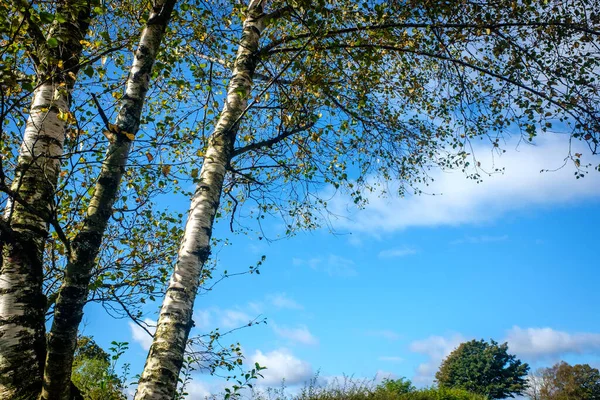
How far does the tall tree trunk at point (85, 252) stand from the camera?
14.1ft

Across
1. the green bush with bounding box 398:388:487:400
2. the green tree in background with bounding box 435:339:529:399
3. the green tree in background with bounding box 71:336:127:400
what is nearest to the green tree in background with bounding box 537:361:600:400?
the green tree in background with bounding box 435:339:529:399

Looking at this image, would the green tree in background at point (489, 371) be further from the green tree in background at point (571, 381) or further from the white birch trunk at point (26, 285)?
the white birch trunk at point (26, 285)

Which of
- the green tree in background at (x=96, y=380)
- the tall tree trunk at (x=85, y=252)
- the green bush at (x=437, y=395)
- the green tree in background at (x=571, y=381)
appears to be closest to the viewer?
the tall tree trunk at (x=85, y=252)

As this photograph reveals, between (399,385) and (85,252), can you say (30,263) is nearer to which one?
(85,252)

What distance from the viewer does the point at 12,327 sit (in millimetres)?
4414

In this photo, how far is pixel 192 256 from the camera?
493 cm

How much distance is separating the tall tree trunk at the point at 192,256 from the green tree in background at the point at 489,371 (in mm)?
51768

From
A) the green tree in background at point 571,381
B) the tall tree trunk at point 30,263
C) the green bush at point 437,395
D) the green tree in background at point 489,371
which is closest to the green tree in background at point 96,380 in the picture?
the tall tree trunk at point 30,263

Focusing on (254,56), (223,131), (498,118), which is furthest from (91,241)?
(498,118)

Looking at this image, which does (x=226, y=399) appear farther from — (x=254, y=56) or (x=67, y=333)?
(x=254, y=56)

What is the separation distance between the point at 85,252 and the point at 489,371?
2201 inches

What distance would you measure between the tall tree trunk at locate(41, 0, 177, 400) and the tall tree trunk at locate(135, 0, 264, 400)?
797 millimetres

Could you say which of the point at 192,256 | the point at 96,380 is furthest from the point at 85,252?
the point at 96,380

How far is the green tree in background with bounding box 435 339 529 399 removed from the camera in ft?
166
